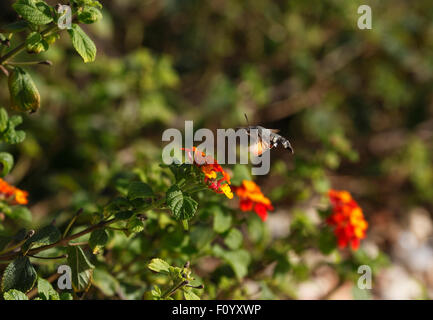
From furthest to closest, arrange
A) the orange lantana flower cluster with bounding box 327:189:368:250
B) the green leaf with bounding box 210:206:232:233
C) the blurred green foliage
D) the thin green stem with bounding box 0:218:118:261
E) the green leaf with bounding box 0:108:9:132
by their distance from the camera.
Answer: the blurred green foliage
the orange lantana flower cluster with bounding box 327:189:368:250
the green leaf with bounding box 210:206:232:233
the green leaf with bounding box 0:108:9:132
the thin green stem with bounding box 0:218:118:261

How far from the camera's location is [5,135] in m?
1.03

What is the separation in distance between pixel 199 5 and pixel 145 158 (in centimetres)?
138

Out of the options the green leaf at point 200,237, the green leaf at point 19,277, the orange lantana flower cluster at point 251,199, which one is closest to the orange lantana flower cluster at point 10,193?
the green leaf at point 19,277

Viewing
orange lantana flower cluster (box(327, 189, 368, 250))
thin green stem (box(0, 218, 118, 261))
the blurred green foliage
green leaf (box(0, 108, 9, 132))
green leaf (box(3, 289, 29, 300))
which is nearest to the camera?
green leaf (box(3, 289, 29, 300))

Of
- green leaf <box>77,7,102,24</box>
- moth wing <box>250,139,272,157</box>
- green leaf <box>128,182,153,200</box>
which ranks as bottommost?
green leaf <box>128,182,153,200</box>

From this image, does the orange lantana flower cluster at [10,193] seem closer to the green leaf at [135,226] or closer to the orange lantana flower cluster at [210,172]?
the green leaf at [135,226]

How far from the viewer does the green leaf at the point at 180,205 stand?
84cm

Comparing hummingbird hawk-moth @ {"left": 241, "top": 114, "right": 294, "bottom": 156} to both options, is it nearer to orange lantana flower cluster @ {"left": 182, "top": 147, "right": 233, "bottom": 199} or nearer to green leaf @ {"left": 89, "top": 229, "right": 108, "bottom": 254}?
orange lantana flower cluster @ {"left": 182, "top": 147, "right": 233, "bottom": 199}

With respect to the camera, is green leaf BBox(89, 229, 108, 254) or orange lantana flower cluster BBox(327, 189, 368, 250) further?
orange lantana flower cluster BBox(327, 189, 368, 250)

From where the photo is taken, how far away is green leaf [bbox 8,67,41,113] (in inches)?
37.2

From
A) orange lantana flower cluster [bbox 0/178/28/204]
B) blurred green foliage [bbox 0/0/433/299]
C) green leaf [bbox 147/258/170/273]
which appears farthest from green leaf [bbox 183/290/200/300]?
blurred green foliage [bbox 0/0/433/299]

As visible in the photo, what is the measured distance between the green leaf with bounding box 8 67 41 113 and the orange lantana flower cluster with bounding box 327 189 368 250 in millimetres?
879

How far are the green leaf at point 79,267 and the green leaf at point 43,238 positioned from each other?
5cm
